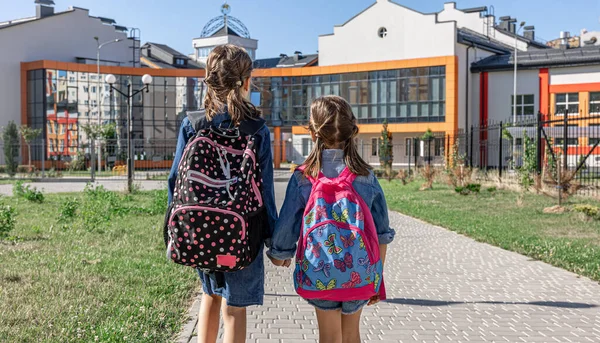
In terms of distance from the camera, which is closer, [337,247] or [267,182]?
[337,247]

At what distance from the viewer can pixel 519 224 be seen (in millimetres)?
13125

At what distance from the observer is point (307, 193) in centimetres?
345

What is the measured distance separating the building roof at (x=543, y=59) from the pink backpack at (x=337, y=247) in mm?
49143

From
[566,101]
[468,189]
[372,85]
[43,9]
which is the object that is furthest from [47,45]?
[468,189]

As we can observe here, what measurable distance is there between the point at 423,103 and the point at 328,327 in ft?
166

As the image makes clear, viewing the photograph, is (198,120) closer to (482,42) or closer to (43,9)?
(482,42)

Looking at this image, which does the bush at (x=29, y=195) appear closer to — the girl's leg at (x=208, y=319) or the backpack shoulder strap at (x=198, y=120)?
the girl's leg at (x=208, y=319)

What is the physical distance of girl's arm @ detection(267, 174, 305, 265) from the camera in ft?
11.2

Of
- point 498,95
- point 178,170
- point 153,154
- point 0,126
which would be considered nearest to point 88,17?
point 0,126

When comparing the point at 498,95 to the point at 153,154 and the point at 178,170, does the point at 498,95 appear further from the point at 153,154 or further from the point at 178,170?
the point at 178,170

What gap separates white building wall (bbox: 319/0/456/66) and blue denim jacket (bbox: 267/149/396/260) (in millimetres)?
50173

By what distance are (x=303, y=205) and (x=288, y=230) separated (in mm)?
149

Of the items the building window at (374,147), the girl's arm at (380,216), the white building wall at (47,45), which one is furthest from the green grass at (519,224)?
the white building wall at (47,45)

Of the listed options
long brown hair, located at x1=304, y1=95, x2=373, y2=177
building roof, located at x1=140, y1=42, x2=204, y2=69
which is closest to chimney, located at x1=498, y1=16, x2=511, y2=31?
building roof, located at x1=140, y1=42, x2=204, y2=69
